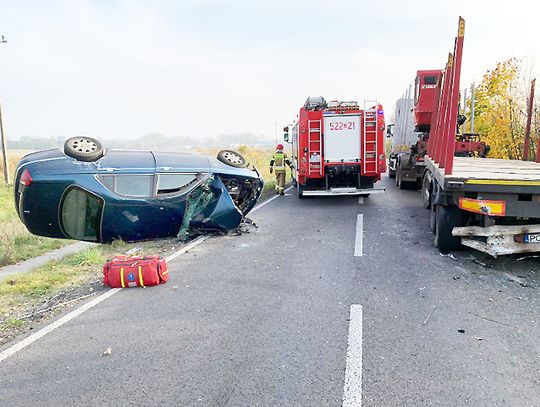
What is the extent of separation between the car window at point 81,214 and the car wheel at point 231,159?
2371 mm

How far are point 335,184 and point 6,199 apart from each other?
1194cm

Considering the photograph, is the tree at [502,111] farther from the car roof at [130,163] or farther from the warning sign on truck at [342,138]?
the car roof at [130,163]

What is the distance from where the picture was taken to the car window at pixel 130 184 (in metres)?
6.11

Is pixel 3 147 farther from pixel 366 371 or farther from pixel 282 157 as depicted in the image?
pixel 366 371

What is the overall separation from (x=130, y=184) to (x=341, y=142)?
6643mm

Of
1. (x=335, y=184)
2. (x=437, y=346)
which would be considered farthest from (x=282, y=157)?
(x=437, y=346)

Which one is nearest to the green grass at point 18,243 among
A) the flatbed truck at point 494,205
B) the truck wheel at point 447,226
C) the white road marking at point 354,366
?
the white road marking at point 354,366

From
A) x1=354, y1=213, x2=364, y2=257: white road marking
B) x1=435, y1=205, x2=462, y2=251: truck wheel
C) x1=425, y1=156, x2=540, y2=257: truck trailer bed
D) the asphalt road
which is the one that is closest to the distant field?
x1=354, y1=213, x2=364, y2=257: white road marking

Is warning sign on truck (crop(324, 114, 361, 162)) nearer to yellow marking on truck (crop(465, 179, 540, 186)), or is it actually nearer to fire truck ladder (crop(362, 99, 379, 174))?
fire truck ladder (crop(362, 99, 379, 174))

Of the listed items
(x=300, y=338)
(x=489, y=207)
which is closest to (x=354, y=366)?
(x=300, y=338)

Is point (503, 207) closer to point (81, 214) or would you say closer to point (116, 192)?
point (116, 192)

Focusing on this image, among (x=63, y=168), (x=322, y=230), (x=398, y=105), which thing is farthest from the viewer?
(x=398, y=105)

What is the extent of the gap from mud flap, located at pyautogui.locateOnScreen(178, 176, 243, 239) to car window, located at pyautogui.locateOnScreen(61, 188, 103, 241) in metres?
1.35

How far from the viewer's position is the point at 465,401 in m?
2.84
